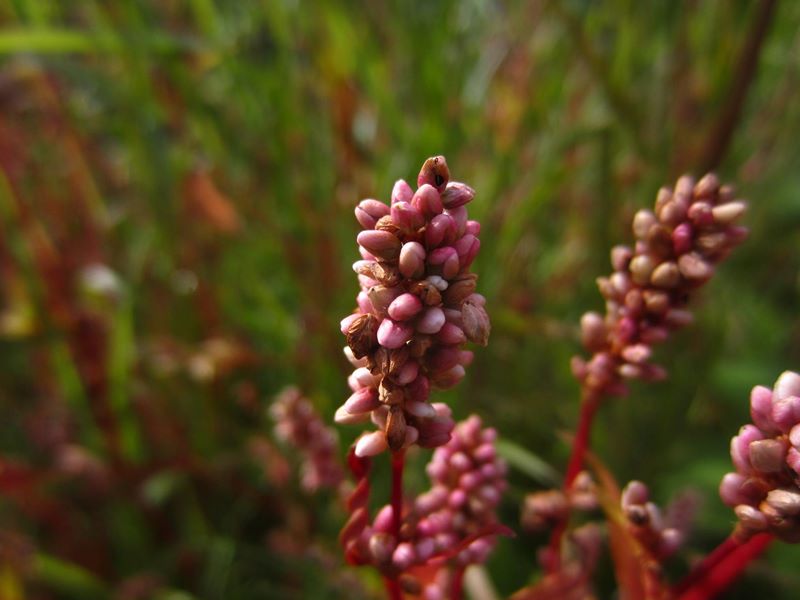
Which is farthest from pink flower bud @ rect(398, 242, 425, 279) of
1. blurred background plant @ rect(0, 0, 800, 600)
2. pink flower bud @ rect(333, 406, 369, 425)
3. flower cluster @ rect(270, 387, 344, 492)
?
blurred background plant @ rect(0, 0, 800, 600)

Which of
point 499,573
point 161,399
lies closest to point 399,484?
point 499,573

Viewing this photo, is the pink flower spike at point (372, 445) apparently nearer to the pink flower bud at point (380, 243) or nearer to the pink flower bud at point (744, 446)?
the pink flower bud at point (380, 243)

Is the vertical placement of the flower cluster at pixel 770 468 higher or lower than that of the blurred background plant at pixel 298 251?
lower

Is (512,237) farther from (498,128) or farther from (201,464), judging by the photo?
(201,464)

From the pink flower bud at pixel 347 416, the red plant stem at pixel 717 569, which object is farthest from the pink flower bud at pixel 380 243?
the red plant stem at pixel 717 569

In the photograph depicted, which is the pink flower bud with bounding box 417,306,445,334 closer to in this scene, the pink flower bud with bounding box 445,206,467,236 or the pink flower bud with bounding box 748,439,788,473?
the pink flower bud with bounding box 445,206,467,236

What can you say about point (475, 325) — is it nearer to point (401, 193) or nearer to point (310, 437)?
point (401, 193)

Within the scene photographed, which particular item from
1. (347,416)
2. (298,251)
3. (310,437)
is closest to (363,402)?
(347,416)
